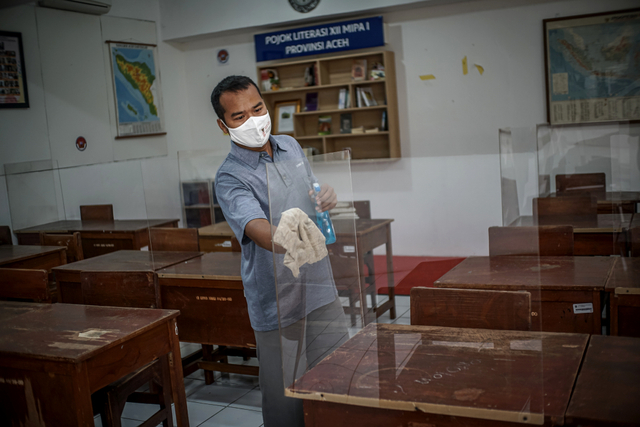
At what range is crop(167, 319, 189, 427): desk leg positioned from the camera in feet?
6.74

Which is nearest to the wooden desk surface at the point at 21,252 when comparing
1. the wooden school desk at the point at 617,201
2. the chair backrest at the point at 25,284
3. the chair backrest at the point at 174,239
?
the chair backrest at the point at 174,239

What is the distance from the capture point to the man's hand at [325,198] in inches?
53.3

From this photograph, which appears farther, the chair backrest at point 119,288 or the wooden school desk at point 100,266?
the wooden school desk at point 100,266

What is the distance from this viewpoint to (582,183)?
258 centimetres

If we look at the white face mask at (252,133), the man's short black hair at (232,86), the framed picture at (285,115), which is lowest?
the white face mask at (252,133)

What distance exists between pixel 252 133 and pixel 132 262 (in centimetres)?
183

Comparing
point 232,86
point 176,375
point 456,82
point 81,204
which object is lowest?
point 176,375

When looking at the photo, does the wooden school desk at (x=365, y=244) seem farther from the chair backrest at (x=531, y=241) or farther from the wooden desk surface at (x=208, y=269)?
the wooden desk surface at (x=208, y=269)

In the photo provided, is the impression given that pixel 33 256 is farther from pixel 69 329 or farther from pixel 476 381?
pixel 476 381

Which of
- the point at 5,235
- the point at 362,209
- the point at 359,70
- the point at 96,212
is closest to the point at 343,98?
the point at 359,70

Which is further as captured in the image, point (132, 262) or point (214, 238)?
point (214, 238)

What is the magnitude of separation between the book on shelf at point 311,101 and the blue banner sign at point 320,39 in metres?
0.39

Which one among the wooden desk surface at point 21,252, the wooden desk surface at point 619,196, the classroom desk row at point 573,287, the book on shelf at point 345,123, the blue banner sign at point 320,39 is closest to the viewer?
the classroom desk row at point 573,287

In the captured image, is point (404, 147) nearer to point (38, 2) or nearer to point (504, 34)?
point (504, 34)
